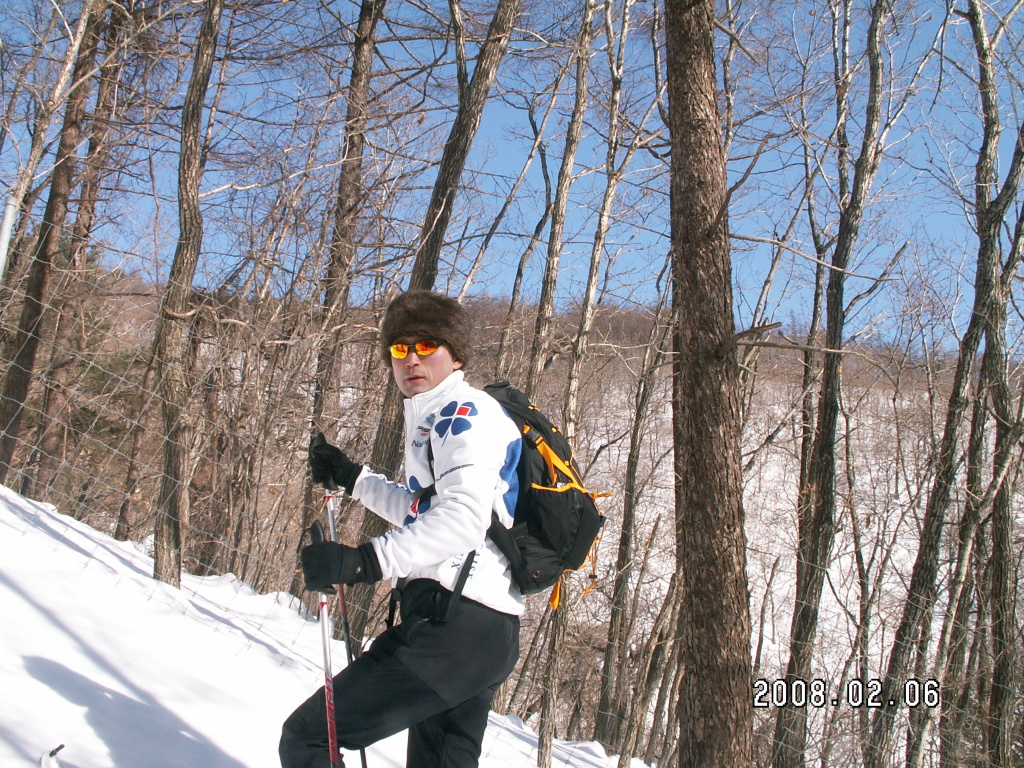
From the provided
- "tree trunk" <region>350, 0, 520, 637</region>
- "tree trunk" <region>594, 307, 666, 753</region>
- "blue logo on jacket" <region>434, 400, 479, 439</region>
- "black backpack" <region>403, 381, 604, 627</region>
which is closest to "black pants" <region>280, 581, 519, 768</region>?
"black backpack" <region>403, 381, 604, 627</region>

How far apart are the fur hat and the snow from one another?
1697 millimetres

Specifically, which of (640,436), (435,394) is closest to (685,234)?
(435,394)

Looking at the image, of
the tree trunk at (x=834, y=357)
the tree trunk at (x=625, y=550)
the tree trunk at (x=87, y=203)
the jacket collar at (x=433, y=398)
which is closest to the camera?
the jacket collar at (x=433, y=398)

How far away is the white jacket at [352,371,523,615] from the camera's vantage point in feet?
5.72

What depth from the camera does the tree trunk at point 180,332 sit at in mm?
5262

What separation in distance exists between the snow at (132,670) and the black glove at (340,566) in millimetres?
1243

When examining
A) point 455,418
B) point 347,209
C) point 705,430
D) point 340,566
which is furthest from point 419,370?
point 347,209

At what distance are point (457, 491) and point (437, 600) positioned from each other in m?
0.31

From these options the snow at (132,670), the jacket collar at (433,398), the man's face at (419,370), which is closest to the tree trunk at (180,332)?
the snow at (132,670)

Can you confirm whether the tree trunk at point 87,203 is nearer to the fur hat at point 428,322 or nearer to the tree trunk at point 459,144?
the tree trunk at point 459,144

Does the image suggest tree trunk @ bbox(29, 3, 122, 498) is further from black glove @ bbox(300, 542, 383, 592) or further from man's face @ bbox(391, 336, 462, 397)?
black glove @ bbox(300, 542, 383, 592)

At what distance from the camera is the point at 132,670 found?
303 centimetres
